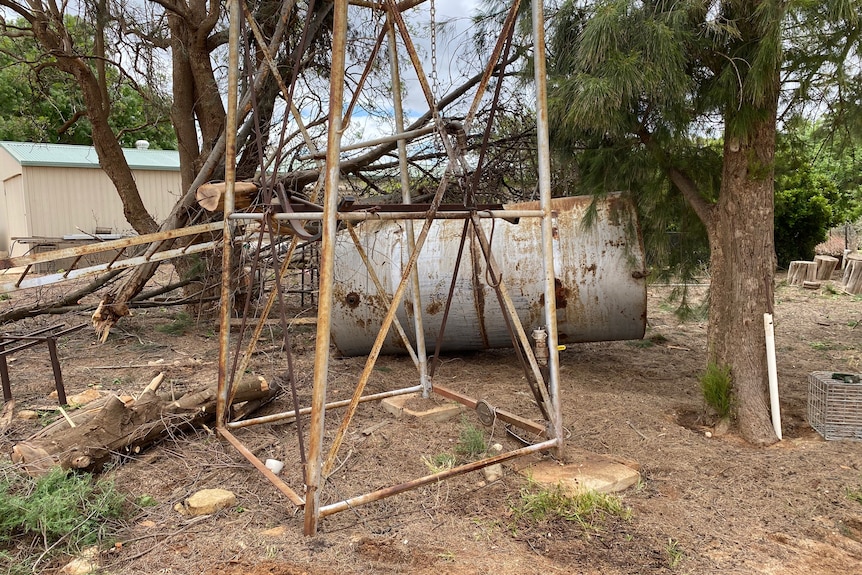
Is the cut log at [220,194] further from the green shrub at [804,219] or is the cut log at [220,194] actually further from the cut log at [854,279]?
the green shrub at [804,219]

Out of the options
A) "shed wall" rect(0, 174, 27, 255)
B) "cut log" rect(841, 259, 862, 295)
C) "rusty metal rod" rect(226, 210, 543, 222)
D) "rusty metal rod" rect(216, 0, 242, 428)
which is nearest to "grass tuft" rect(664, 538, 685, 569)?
"rusty metal rod" rect(226, 210, 543, 222)

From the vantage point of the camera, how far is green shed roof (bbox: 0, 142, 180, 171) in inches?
620

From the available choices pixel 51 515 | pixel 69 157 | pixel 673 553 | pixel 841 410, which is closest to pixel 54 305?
pixel 51 515

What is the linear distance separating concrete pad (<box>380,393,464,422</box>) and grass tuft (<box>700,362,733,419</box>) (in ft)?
5.57

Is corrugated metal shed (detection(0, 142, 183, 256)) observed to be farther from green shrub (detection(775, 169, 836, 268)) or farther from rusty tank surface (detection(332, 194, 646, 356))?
green shrub (detection(775, 169, 836, 268))

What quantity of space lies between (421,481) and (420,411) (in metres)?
1.31

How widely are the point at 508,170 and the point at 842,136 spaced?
10.6 feet

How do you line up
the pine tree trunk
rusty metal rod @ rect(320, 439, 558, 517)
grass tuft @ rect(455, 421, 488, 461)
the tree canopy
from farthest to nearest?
the tree canopy
the pine tree trunk
grass tuft @ rect(455, 421, 488, 461)
rusty metal rod @ rect(320, 439, 558, 517)

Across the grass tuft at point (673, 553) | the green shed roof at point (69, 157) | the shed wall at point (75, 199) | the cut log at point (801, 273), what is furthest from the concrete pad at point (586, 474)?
the green shed roof at point (69, 157)

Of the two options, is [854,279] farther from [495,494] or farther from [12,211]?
[12,211]

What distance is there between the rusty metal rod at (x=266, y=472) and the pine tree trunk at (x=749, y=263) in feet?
9.43

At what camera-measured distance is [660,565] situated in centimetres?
262

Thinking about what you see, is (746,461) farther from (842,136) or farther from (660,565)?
(842,136)

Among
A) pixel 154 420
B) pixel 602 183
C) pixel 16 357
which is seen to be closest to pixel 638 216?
pixel 602 183
